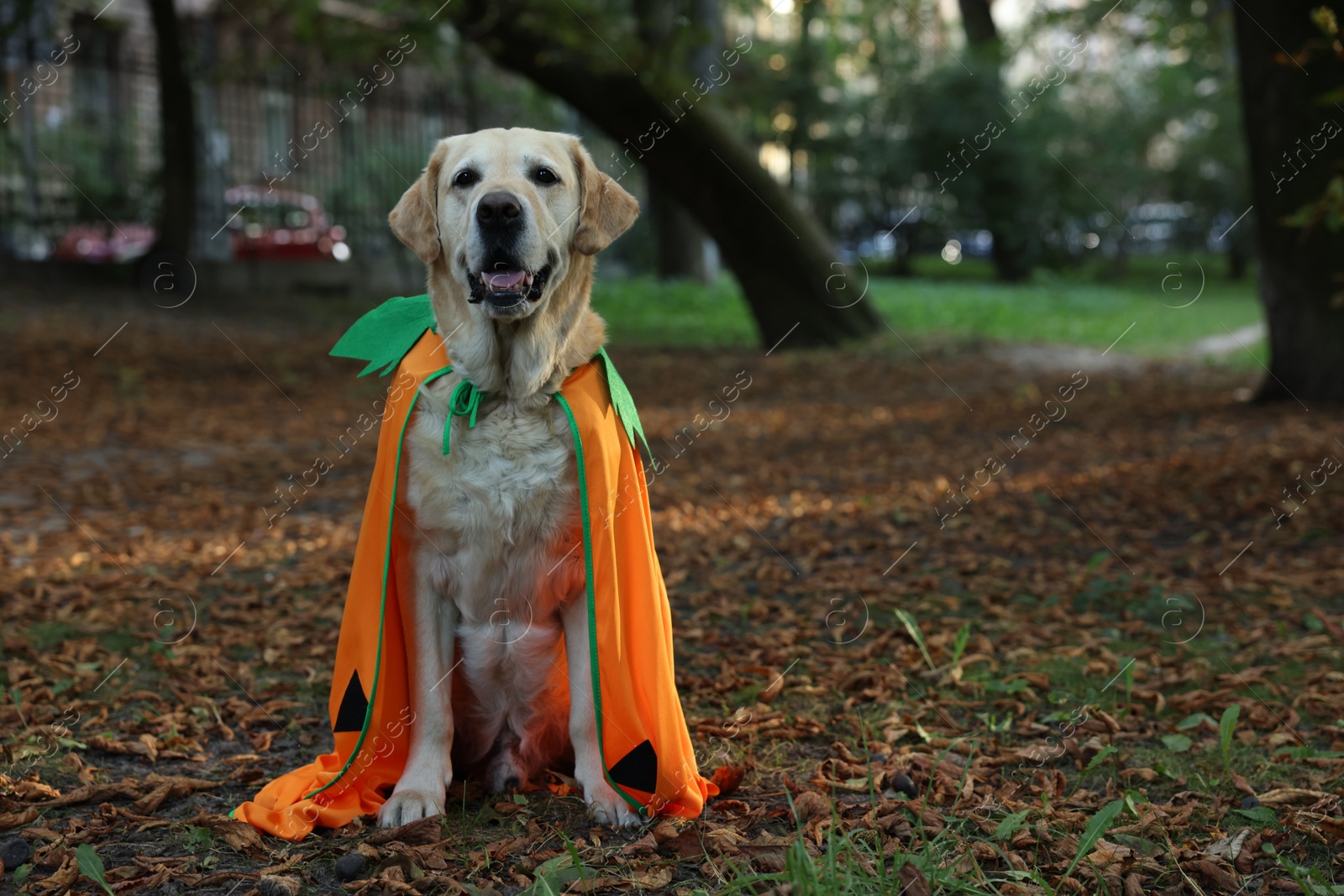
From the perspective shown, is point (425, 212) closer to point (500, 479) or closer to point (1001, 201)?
point (500, 479)

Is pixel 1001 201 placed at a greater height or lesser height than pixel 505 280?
lesser

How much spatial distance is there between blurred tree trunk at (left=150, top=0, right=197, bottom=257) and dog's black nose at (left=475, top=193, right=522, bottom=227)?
1430 cm

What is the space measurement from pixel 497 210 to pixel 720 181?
412 inches

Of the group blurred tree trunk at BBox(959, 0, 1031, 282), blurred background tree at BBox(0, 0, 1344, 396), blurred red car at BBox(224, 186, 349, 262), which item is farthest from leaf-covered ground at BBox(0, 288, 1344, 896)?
blurred tree trunk at BBox(959, 0, 1031, 282)

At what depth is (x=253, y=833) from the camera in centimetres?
297

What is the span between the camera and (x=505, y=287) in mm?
3100

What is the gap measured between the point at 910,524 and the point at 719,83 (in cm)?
939

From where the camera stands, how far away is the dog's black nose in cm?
304

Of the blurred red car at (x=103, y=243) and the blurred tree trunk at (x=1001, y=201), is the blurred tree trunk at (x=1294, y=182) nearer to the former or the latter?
the blurred red car at (x=103, y=243)

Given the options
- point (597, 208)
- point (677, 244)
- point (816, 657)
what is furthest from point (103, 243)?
point (597, 208)

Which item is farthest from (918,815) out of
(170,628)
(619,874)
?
(170,628)

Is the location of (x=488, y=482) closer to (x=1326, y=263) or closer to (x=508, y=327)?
(x=508, y=327)

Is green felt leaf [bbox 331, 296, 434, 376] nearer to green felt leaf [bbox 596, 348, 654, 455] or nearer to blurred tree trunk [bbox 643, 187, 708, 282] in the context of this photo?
green felt leaf [bbox 596, 348, 654, 455]

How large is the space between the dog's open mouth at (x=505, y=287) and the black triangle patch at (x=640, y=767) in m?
1.28
